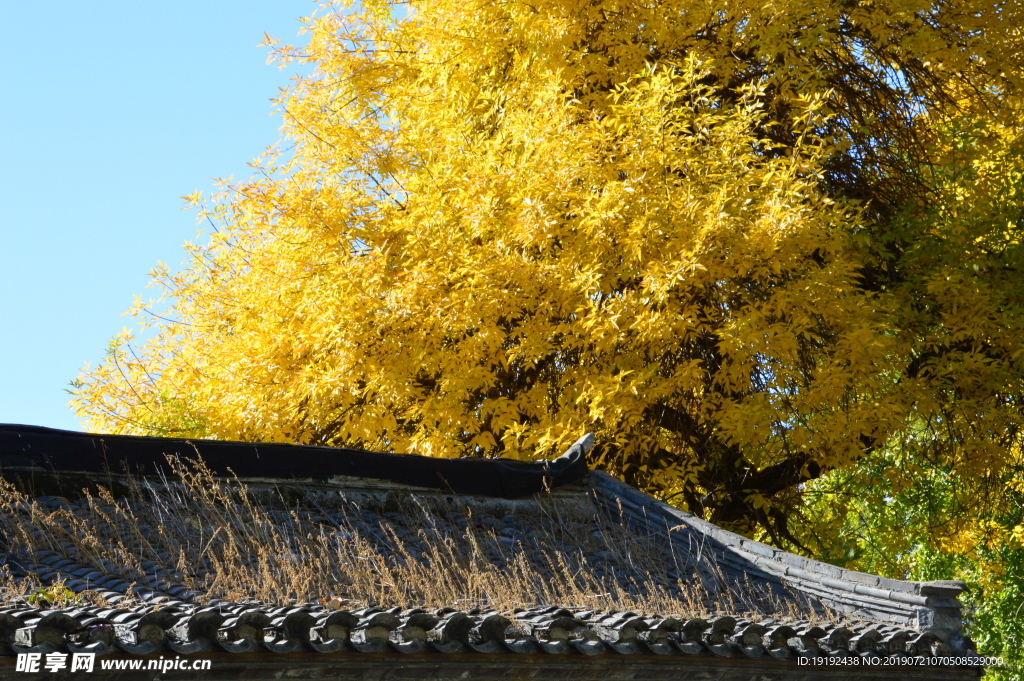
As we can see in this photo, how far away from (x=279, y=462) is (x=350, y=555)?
4.00ft

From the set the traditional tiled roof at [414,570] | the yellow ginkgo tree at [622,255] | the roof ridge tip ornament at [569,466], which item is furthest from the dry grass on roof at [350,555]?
the yellow ginkgo tree at [622,255]

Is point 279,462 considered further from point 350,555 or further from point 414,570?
point 414,570

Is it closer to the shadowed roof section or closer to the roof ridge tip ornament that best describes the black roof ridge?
the roof ridge tip ornament

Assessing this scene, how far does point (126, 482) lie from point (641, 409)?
522 centimetres

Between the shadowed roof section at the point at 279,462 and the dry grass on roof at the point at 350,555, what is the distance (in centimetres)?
18

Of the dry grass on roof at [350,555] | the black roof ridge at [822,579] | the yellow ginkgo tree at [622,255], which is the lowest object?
the black roof ridge at [822,579]

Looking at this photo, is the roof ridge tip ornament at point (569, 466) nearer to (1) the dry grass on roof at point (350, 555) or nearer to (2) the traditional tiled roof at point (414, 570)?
(2) the traditional tiled roof at point (414, 570)

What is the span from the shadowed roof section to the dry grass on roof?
177mm

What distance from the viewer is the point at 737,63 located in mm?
11852

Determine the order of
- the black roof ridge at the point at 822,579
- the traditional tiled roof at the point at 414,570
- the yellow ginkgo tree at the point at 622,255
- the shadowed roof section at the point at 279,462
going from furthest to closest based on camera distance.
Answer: the yellow ginkgo tree at the point at 622,255 < the black roof ridge at the point at 822,579 < the shadowed roof section at the point at 279,462 < the traditional tiled roof at the point at 414,570

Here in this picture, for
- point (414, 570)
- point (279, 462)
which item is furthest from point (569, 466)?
point (279, 462)

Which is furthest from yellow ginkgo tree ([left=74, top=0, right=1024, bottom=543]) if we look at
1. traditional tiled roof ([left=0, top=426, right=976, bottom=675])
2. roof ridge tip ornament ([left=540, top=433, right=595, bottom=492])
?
traditional tiled roof ([left=0, top=426, right=976, bottom=675])

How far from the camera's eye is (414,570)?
22.0 ft

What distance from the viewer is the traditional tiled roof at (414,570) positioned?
15.5 feet
